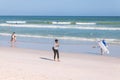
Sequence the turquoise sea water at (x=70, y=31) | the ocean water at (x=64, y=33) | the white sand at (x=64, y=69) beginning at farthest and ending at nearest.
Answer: the turquoise sea water at (x=70, y=31)
the ocean water at (x=64, y=33)
the white sand at (x=64, y=69)

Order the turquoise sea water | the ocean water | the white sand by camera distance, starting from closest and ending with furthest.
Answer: the white sand, the ocean water, the turquoise sea water

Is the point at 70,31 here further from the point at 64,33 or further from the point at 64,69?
the point at 64,69

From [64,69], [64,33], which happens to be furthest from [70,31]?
[64,69]

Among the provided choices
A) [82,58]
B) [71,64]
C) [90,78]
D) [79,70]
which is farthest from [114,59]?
[90,78]

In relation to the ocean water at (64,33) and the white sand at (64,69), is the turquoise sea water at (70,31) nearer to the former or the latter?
the ocean water at (64,33)

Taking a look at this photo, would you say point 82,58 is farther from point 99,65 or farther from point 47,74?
point 47,74

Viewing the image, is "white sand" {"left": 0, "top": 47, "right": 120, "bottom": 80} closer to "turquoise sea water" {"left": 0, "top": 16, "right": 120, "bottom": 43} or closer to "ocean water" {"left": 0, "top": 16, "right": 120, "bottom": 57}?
"ocean water" {"left": 0, "top": 16, "right": 120, "bottom": 57}

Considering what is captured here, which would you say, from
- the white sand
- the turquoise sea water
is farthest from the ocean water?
the white sand

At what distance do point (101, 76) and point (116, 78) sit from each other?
0.67 metres

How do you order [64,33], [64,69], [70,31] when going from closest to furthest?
[64,69]
[64,33]
[70,31]

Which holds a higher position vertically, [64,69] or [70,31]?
[64,69]

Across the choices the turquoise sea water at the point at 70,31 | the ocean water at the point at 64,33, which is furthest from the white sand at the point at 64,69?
the turquoise sea water at the point at 70,31

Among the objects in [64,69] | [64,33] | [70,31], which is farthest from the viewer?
[70,31]

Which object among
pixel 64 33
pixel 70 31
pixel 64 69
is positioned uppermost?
pixel 64 69
